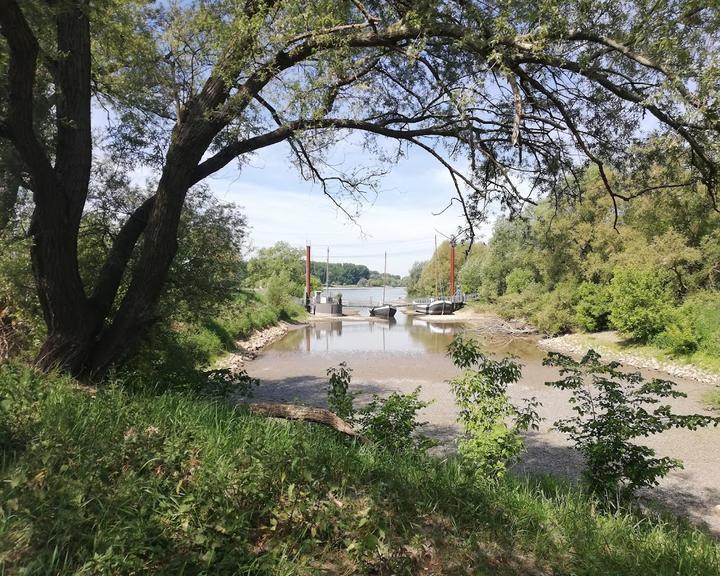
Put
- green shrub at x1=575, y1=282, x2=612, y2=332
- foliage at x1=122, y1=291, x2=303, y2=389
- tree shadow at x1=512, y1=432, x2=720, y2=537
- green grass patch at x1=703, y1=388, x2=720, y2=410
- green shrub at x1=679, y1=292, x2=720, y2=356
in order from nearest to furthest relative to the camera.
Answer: foliage at x1=122, y1=291, x2=303, y2=389, tree shadow at x1=512, y1=432, x2=720, y2=537, green grass patch at x1=703, y1=388, x2=720, y2=410, green shrub at x1=679, y1=292, x2=720, y2=356, green shrub at x1=575, y1=282, x2=612, y2=332

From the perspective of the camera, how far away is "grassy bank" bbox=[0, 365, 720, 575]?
2.23 meters

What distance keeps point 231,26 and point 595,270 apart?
→ 22.9 metres

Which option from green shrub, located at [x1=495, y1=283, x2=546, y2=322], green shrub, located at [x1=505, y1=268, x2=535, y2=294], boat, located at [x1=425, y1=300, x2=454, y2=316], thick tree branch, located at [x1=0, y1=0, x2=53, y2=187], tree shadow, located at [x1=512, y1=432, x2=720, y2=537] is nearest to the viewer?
thick tree branch, located at [x1=0, y1=0, x2=53, y2=187]

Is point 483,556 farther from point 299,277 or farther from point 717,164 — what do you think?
point 299,277

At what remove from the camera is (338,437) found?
169 inches

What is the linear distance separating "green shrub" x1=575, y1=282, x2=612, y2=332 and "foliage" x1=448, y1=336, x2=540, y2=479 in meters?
20.1

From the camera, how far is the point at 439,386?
1324 centimetres

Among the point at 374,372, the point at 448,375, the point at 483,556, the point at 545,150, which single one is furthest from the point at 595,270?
the point at 483,556

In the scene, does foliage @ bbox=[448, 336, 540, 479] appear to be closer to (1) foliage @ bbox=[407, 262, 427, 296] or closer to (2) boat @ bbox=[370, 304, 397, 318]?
(2) boat @ bbox=[370, 304, 397, 318]

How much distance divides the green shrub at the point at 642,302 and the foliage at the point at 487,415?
16.1 metres

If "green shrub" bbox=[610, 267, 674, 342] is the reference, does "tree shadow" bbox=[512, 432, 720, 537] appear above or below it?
below

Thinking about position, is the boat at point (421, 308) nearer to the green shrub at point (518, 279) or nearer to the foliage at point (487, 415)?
the green shrub at point (518, 279)

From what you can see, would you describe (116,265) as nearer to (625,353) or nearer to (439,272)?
(625,353)

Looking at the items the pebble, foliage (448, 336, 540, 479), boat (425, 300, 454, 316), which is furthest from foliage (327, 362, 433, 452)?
boat (425, 300, 454, 316)
